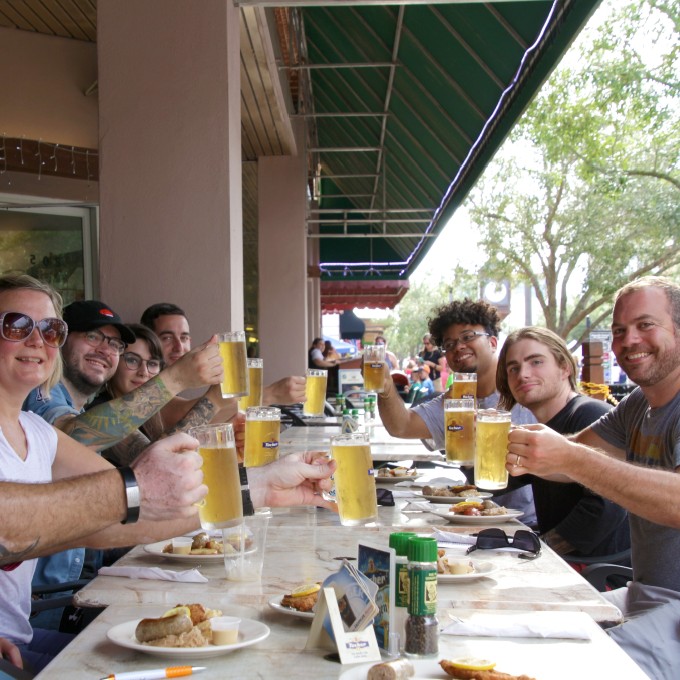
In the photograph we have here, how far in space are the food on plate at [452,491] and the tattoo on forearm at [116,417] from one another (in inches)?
43.6

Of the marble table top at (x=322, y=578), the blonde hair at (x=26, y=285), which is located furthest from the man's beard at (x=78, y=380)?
the marble table top at (x=322, y=578)

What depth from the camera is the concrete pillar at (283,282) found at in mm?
11250

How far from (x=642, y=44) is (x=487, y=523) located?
17.4m

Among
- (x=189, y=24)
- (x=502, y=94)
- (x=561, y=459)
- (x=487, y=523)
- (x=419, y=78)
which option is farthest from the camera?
(x=419, y=78)

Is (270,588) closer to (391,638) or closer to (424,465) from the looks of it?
(391,638)

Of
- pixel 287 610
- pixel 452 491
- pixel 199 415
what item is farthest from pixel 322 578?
pixel 199 415

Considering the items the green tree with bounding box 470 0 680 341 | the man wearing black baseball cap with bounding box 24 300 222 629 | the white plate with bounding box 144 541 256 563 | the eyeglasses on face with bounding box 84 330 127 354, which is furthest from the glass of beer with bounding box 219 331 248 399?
the green tree with bounding box 470 0 680 341

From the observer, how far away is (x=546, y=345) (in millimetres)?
3729

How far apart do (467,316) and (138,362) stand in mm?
1819

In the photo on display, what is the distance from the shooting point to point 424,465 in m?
Answer: 5.86

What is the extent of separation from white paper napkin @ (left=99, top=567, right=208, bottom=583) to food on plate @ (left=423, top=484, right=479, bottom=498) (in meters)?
1.43

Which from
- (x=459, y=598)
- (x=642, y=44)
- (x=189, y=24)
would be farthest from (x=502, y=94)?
(x=642, y=44)

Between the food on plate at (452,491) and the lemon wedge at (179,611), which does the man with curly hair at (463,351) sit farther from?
the lemon wedge at (179,611)

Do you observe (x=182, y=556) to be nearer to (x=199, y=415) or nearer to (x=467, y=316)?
(x=199, y=415)
